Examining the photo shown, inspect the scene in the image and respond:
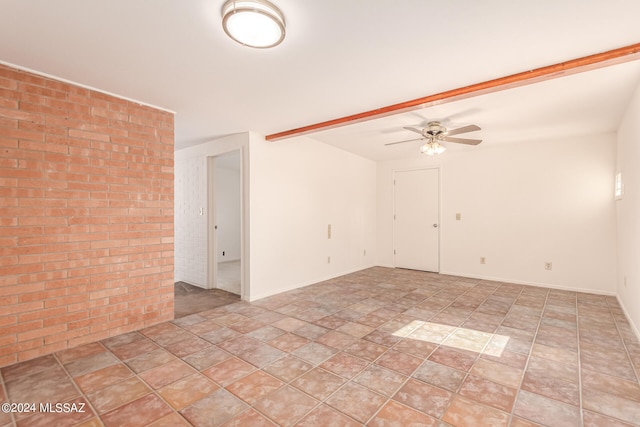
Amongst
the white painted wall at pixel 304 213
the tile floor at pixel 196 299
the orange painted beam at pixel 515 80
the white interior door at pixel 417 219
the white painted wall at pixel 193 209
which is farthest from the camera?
the white interior door at pixel 417 219

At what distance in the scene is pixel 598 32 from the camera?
1758 millimetres

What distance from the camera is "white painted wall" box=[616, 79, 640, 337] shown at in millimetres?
2707

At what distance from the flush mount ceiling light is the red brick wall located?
1.84 m

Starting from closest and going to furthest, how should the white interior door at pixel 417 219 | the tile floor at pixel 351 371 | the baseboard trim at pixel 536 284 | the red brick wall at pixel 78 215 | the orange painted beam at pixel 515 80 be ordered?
the tile floor at pixel 351 371, the orange painted beam at pixel 515 80, the red brick wall at pixel 78 215, the baseboard trim at pixel 536 284, the white interior door at pixel 417 219

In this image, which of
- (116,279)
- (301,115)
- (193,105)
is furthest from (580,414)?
(193,105)

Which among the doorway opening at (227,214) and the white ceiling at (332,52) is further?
the doorway opening at (227,214)

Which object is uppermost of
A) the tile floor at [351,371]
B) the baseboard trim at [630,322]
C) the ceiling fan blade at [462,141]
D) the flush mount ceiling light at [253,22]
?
the flush mount ceiling light at [253,22]

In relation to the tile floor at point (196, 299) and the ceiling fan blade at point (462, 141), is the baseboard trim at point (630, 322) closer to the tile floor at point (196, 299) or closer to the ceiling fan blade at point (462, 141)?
the ceiling fan blade at point (462, 141)

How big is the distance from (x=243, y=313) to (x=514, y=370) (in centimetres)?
266

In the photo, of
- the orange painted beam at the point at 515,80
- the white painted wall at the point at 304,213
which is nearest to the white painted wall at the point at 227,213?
the white painted wall at the point at 304,213

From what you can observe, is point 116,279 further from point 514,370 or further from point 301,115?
point 514,370

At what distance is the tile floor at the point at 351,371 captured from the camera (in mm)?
1691

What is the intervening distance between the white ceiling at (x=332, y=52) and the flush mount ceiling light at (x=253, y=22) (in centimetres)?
7

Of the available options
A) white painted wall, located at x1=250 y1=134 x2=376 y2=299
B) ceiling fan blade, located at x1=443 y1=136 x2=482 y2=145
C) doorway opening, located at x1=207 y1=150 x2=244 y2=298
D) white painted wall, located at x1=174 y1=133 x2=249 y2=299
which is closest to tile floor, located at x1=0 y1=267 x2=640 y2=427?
white painted wall, located at x1=250 y1=134 x2=376 y2=299
